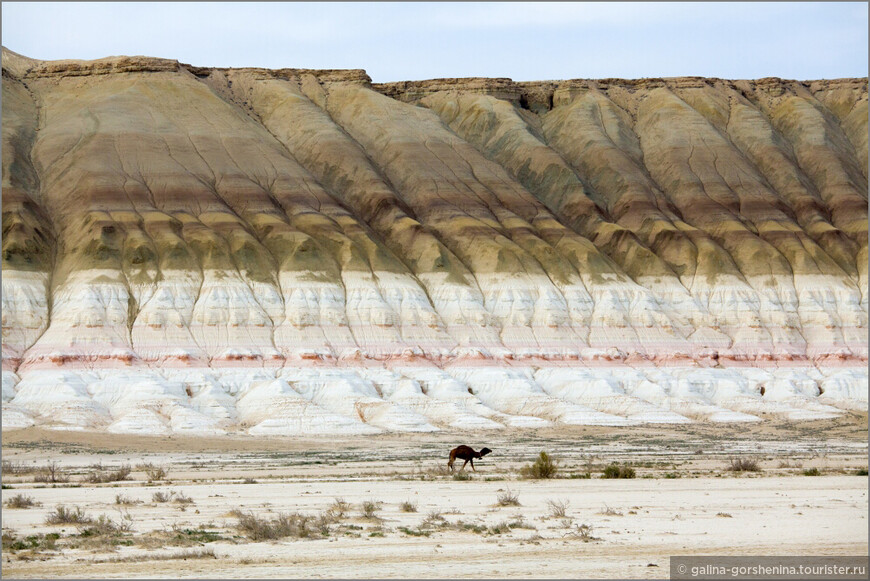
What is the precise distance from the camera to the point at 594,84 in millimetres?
128875

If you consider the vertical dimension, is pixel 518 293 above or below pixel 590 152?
below

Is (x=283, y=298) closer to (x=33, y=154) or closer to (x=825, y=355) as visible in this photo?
(x=33, y=154)

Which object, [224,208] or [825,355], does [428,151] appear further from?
[825,355]

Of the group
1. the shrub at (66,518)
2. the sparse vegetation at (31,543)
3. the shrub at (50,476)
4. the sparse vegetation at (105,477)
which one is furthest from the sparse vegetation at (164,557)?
the shrub at (50,476)

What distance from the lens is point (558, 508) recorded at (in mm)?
24547

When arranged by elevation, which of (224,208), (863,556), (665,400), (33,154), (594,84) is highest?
(594,84)

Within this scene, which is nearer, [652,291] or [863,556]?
[863,556]

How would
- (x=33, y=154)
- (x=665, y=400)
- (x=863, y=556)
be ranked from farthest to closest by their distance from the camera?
(x=33, y=154) < (x=665, y=400) < (x=863, y=556)

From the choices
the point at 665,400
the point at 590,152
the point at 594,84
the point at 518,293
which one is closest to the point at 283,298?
the point at 518,293

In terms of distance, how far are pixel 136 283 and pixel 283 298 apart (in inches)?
438

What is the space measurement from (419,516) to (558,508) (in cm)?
316

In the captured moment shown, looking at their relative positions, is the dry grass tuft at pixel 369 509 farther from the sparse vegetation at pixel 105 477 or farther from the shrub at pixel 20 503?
the sparse vegetation at pixel 105 477

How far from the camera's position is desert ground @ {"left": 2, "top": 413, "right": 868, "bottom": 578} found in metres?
18.7

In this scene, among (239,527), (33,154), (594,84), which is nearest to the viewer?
(239,527)
